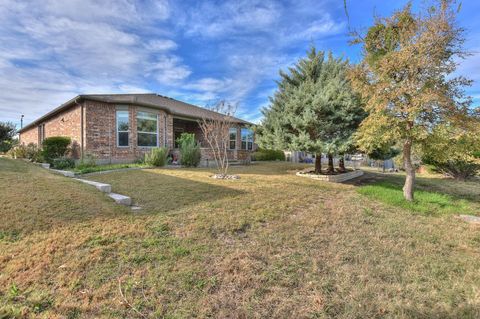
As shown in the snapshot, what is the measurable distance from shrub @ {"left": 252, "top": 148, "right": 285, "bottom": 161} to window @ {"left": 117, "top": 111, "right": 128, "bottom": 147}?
994 cm

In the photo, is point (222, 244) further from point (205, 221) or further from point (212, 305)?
point (212, 305)

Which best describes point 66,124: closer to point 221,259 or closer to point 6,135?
point 221,259

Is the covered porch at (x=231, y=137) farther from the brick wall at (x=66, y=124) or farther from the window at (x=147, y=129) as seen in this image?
the brick wall at (x=66, y=124)

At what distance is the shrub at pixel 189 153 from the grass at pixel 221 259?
6555 millimetres

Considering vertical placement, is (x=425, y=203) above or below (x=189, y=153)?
below

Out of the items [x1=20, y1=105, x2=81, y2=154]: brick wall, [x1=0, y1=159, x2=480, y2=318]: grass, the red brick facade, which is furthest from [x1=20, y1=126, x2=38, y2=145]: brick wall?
[x1=0, y1=159, x2=480, y2=318]: grass

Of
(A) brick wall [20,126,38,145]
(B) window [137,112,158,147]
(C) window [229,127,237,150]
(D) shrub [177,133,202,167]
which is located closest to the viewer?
(D) shrub [177,133,202,167]

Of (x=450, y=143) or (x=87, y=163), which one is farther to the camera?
(x=87, y=163)

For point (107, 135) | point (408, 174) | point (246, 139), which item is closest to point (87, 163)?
point (107, 135)

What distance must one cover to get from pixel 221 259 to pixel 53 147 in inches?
461

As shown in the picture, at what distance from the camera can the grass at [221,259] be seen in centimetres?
234

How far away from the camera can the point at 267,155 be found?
66.3 ft

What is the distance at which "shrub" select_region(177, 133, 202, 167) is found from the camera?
1189 cm

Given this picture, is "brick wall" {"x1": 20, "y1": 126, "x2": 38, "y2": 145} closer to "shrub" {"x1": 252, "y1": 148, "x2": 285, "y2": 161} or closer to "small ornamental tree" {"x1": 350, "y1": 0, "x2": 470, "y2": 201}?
"shrub" {"x1": 252, "y1": 148, "x2": 285, "y2": 161}
